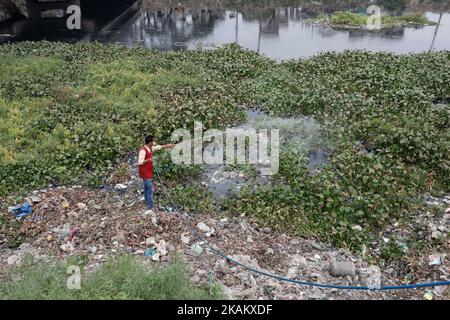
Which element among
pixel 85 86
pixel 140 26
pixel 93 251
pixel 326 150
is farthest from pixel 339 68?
pixel 140 26

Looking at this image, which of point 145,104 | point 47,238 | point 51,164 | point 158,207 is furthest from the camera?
point 145,104

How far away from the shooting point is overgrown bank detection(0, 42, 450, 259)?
734 cm

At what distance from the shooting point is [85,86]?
38.7 ft

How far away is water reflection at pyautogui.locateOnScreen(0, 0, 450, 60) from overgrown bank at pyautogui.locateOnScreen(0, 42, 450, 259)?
138 inches

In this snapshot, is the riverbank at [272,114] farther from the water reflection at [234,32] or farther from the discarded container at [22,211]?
the water reflection at [234,32]

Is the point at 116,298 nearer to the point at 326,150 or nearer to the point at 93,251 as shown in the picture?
the point at 93,251

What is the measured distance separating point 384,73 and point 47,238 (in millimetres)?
10933

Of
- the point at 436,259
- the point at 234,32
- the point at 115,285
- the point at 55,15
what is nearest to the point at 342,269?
the point at 436,259

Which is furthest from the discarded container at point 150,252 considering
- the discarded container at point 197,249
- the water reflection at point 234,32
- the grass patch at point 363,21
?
the grass patch at point 363,21

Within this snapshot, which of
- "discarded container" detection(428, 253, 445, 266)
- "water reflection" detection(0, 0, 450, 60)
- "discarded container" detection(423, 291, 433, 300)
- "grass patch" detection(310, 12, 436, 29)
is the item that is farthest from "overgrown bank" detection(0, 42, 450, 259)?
"grass patch" detection(310, 12, 436, 29)

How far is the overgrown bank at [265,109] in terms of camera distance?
7344 millimetres

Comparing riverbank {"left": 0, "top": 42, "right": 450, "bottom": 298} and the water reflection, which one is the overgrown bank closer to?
riverbank {"left": 0, "top": 42, "right": 450, "bottom": 298}

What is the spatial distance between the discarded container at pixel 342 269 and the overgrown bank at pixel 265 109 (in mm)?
827

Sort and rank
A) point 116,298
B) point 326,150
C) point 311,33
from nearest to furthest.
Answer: point 116,298, point 326,150, point 311,33
